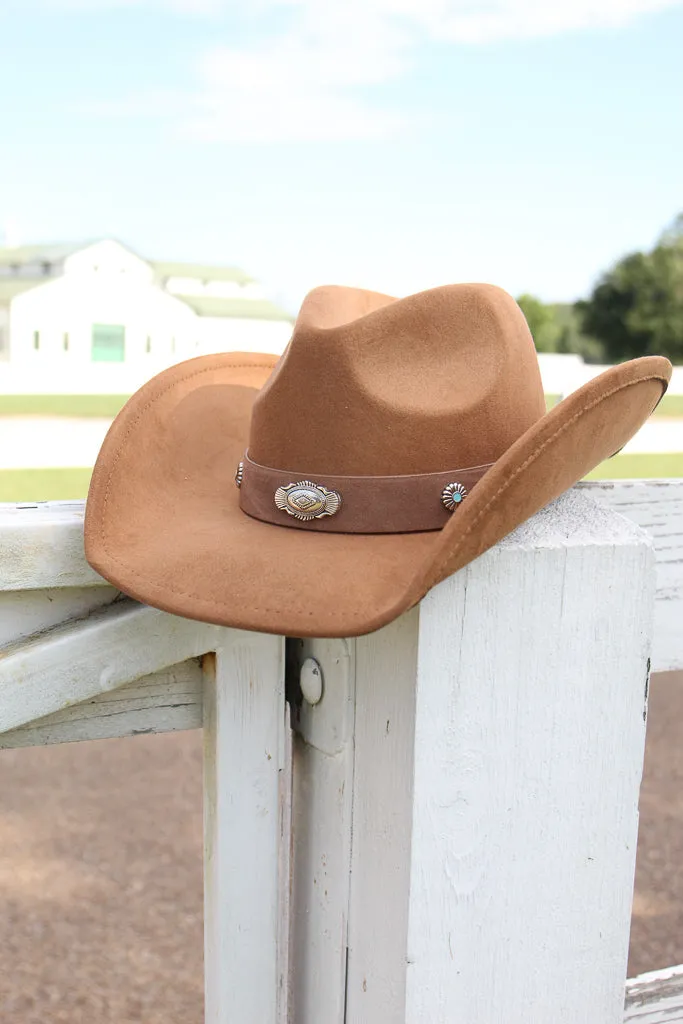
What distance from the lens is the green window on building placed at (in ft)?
33.8

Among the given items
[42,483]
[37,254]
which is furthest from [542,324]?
Result: [42,483]

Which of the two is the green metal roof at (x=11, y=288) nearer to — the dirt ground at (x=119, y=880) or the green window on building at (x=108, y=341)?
the green window on building at (x=108, y=341)

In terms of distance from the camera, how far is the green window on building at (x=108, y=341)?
10305 mm

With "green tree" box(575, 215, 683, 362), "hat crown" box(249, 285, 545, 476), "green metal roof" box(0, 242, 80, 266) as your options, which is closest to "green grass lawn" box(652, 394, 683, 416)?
"hat crown" box(249, 285, 545, 476)

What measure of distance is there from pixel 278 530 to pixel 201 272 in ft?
44.3

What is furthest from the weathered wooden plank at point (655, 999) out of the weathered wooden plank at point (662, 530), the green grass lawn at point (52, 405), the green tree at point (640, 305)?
the green tree at point (640, 305)

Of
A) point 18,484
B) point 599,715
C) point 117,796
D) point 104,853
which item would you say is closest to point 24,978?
point 104,853

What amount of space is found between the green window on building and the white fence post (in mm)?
10115

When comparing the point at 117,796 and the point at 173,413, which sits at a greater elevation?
the point at 173,413

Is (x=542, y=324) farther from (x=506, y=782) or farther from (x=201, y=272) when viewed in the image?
(x=506, y=782)

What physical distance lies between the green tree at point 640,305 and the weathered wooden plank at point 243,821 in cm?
3236

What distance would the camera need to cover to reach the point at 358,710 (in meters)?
0.70

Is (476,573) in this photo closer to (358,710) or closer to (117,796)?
(358,710)

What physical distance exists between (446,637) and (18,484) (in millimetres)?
4595
